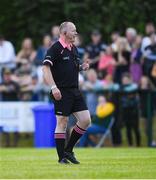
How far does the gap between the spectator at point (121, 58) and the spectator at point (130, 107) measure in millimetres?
611

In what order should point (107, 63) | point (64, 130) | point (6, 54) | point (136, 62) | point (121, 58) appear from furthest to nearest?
1. point (6, 54)
2. point (107, 63)
3. point (121, 58)
4. point (136, 62)
5. point (64, 130)

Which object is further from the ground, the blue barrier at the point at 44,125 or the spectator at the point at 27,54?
the spectator at the point at 27,54

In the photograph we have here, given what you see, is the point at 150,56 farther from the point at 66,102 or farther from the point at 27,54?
the point at 66,102

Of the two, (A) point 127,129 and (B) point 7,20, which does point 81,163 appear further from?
(B) point 7,20

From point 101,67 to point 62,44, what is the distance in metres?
10.0

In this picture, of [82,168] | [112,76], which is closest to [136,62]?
[112,76]

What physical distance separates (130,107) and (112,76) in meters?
1.25

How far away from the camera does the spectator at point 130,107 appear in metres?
22.2

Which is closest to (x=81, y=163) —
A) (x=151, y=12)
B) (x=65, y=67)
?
(x=65, y=67)

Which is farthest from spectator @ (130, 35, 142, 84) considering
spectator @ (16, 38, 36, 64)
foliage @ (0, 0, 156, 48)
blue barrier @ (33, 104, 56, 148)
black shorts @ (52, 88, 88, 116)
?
black shorts @ (52, 88, 88, 116)

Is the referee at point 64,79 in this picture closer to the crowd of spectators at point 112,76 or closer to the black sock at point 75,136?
the black sock at point 75,136

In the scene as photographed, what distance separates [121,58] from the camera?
23.0 m

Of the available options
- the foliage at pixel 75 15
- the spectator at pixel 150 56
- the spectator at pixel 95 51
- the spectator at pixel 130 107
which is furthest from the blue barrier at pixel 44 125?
the foliage at pixel 75 15

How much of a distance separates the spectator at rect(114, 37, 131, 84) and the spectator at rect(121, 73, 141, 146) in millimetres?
611
